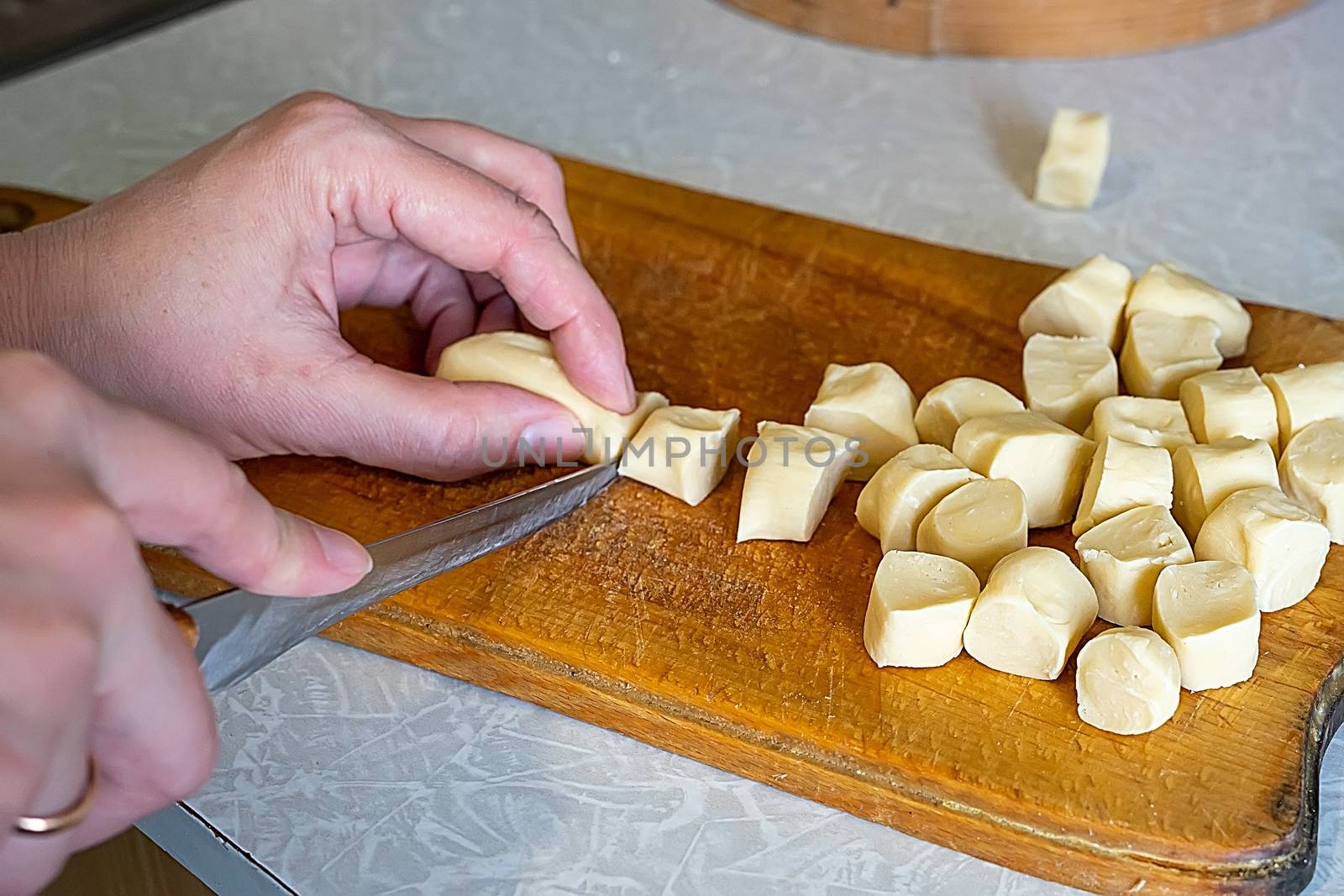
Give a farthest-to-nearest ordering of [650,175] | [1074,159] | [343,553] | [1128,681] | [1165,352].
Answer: [650,175] → [1074,159] → [1165,352] → [1128,681] → [343,553]

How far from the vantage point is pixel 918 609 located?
106 centimetres

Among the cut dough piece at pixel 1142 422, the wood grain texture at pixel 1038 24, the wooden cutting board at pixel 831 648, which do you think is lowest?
the wooden cutting board at pixel 831 648

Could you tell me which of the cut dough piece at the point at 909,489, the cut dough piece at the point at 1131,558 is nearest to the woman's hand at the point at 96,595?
the cut dough piece at the point at 909,489

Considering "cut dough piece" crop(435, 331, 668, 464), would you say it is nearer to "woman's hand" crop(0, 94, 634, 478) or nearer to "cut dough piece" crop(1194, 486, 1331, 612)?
"woman's hand" crop(0, 94, 634, 478)

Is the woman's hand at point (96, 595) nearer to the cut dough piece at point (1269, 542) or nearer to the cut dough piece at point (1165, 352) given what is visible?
the cut dough piece at point (1269, 542)

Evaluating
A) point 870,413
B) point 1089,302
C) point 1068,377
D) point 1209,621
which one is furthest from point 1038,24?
point 1209,621

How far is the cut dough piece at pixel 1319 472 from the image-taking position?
3.87ft

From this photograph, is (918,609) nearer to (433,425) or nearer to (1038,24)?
(433,425)

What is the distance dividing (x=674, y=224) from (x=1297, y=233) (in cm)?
90

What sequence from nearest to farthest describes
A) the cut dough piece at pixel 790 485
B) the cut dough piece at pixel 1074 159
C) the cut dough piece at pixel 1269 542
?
the cut dough piece at pixel 1269 542, the cut dough piece at pixel 790 485, the cut dough piece at pixel 1074 159

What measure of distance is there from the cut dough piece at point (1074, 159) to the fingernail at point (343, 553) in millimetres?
1288

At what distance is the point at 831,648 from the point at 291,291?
619mm

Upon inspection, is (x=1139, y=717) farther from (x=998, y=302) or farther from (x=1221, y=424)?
(x=998, y=302)

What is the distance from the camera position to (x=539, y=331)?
1.50 m
